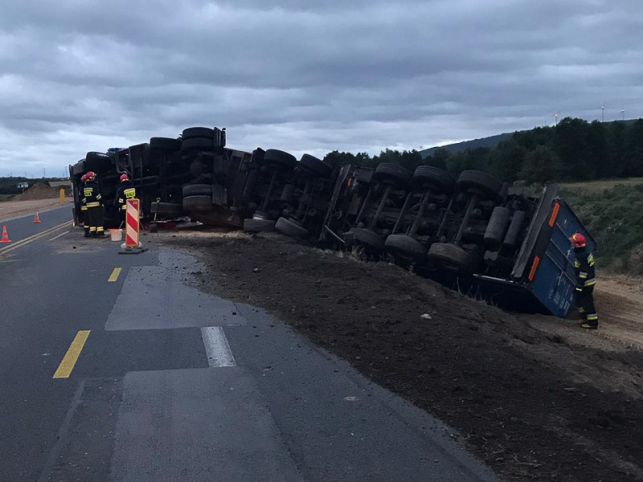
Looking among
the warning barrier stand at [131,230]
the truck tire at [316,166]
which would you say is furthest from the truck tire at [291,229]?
the warning barrier stand at [131,230]

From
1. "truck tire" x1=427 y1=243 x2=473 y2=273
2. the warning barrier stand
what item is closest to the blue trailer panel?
"truck tire" x1=427 y1=243 x2=473 y2=273

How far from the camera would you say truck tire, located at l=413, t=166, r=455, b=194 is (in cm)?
1452

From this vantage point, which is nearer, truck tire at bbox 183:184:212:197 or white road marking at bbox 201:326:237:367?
white road marking at bbox 201:326:237:367

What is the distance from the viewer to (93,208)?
20.5 m

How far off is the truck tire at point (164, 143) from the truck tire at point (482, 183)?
10343 millimetres

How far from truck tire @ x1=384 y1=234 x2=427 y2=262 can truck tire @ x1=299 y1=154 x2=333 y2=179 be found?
4.46m

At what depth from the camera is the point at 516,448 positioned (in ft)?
16.4

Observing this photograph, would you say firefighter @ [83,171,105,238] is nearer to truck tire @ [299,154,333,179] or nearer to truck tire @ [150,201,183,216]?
truck tire @ [150,201,183,216]

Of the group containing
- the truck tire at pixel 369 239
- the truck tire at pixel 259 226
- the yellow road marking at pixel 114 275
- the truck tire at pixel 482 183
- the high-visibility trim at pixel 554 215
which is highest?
the truck tire at pixel 482 183

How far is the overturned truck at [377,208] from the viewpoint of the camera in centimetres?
1284

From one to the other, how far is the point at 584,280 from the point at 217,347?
287 inches

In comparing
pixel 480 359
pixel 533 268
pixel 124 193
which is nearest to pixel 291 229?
pixel 124 193

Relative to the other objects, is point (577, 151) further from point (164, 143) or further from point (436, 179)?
point (436, 179)

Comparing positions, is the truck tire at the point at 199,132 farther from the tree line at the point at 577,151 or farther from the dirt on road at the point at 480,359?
the tree line at the point at 577,151
